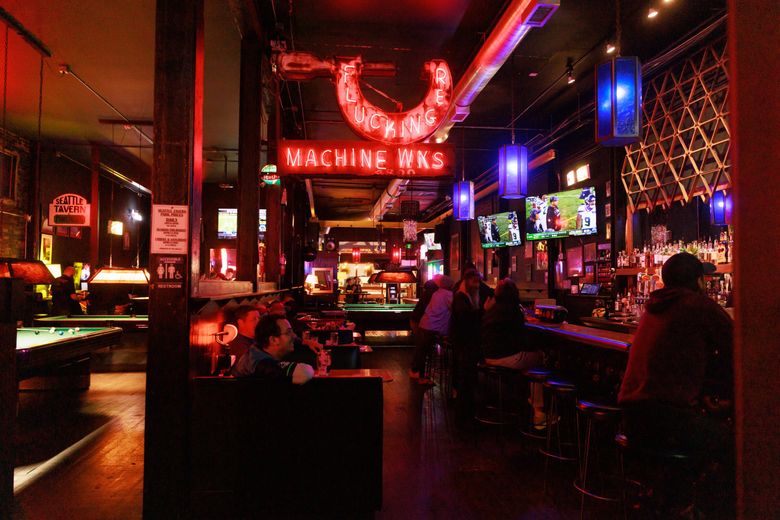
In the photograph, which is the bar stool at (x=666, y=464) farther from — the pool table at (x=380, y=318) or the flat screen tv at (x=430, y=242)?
the flat screen tv at (x=430, y=242)

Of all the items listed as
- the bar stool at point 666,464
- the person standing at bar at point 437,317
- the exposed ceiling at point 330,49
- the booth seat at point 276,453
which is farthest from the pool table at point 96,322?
the bar stool at point 666,464

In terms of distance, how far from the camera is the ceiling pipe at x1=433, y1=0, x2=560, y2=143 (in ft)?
14.2

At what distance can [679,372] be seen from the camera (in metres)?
2.75

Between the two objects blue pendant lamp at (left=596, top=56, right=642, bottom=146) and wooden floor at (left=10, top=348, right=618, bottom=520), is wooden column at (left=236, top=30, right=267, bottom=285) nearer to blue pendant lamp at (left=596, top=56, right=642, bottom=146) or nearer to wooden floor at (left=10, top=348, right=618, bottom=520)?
wooden floor at (left=10, top=348, right=618, bottom=520)

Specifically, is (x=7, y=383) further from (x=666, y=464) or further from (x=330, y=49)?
A: (x=330, y=49)

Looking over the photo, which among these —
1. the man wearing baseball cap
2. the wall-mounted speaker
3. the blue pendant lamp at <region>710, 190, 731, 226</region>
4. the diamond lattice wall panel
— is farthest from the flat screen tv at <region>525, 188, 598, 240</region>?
the wall-mounted speaker

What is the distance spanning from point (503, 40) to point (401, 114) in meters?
1.28

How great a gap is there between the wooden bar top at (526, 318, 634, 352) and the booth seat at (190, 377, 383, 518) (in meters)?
2.13

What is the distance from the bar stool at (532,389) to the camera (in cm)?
450

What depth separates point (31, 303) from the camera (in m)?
9.25

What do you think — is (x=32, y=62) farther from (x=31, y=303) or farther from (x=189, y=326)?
(x=189, y=326)

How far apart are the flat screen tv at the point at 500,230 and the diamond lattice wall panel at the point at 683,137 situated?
345 cm

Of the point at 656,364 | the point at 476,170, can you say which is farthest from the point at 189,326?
the point at 476,170

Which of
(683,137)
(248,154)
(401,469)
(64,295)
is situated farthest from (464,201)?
(64,295)
